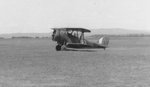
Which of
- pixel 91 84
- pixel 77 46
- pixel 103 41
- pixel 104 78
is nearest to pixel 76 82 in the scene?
pixel 91 84

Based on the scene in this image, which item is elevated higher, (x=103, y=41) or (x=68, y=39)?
(x=68, y=39)

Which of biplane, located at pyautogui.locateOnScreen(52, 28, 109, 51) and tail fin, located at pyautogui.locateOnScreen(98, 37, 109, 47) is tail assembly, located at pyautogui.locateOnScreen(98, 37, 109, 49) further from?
biplane, located at pyautogui.locateOnScreen(52, 28, 109, 51)

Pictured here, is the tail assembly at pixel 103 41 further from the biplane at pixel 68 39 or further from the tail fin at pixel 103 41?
the biplane at pixel 68 39

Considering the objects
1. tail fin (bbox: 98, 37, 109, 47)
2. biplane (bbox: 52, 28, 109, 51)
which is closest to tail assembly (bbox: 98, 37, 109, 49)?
tail fin (bbox: 98, 37, 109, 47)

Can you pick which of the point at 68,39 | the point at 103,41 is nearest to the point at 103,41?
the point at 103,41

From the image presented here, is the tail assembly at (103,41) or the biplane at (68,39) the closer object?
the biplane at (68,39)

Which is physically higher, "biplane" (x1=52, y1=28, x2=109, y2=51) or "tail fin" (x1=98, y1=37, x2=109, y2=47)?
"biplane" (x1=52, y1=28, x2=109, y2=51)

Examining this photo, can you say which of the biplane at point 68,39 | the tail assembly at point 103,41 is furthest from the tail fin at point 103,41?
the biplane at point 68,39

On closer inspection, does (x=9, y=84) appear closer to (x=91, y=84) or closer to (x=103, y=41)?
(x=91, y=84)

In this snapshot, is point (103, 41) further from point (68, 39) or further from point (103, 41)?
point (68, 39)

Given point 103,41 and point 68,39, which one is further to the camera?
point 103,41

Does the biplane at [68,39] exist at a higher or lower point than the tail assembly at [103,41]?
higher
